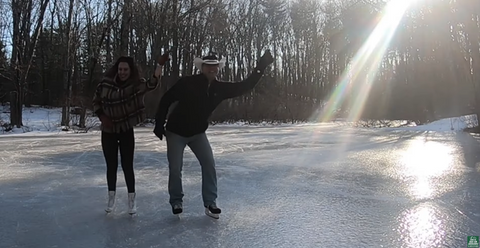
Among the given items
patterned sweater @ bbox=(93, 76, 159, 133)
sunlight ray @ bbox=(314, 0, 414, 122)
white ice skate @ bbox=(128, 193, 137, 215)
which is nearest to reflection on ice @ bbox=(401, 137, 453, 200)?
white ice skate @ bbox=(128, 193, 137, 215)

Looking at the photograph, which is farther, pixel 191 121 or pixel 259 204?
pixel 259 204

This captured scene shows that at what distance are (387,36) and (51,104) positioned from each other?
31082 millimetres

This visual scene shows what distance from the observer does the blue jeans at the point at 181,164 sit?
13.5 feet

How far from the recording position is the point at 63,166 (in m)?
7.62

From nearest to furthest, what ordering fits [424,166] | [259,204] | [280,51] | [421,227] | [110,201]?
[421,227]
[110,201]
[259,204]
[424,166]
[280,51]

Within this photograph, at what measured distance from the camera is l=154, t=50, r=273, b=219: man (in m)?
4.06

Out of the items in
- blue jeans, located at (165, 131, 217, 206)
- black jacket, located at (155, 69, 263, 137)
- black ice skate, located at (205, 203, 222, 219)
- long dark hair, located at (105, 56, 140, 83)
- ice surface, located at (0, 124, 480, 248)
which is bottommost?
ice surface, located at (0, 124, 480, 248)

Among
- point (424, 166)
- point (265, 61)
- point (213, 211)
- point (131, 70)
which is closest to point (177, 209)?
point (213, 211)

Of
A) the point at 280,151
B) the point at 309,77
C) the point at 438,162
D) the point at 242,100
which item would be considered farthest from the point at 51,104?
the point at 438,162

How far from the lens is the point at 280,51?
48844 mm

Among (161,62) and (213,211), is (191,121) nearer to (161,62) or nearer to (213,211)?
(161,62)

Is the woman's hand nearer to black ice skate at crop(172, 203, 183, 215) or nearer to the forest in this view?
black ice skate at crop(172, 203, 183, 215)

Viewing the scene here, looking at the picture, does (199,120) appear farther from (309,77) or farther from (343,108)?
(309,77)

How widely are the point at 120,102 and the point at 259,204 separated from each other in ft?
6.21
